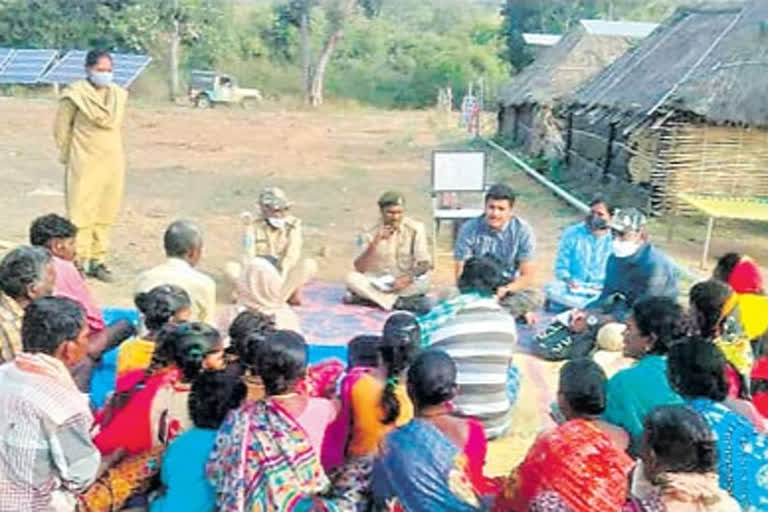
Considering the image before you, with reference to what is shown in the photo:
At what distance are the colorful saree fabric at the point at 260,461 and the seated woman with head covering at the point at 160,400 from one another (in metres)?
0.39

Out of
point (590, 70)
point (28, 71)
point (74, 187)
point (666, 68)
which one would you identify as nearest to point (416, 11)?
point (28, 71)

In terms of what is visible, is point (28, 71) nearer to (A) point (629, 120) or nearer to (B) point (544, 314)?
(A) point (629, 120)

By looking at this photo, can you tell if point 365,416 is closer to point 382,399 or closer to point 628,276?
point 382,399

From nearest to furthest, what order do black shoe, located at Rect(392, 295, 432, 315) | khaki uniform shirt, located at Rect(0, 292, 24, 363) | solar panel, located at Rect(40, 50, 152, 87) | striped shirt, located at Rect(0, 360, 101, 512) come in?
striped shirt, located at Rect(0, 360, 101, 512) → khaki uniform shirt, located at Rect(0, 292, 24, 363) → black shoe, located at Rect(392, 295, 432, 315) → solar panel, located at Rect(40, 50, 152, 87)

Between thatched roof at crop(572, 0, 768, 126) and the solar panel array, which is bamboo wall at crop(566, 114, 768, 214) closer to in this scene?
thatched roof at crop(572, 0, 768, 126)

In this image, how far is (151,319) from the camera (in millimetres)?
4594

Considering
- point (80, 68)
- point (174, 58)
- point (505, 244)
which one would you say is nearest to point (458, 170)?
point (505, 244)

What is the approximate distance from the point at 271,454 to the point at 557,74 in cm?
2156

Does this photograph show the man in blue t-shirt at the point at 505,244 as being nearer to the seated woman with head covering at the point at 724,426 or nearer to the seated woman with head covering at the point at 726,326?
the seated woman with head covering at the point at 726,326

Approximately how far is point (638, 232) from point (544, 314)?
4.92 feet

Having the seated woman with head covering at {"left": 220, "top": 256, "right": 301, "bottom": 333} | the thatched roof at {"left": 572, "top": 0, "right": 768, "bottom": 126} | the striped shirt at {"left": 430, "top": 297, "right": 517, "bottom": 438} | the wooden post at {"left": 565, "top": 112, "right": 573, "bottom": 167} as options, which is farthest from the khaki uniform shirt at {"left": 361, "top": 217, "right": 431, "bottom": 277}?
the wooden post at {"left": 565, "top": 112, "right": 573, "bottom": 167}

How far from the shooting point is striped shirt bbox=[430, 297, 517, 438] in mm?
5070

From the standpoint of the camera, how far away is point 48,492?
3.44 metres

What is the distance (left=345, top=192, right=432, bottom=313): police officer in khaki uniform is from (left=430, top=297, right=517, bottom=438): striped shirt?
3107 millimetres
